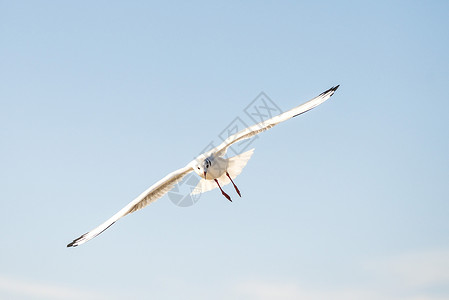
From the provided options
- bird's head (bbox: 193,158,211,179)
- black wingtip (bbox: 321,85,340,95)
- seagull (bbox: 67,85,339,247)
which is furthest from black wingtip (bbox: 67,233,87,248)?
black wingtip (bbox: 321,85,340,95)

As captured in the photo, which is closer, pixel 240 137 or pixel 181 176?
pixel 240 137

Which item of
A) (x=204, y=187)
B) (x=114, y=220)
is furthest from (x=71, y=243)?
(x=204, y=187)

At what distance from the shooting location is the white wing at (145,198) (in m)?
12.0

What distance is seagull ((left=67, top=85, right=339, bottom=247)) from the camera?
11.4 m

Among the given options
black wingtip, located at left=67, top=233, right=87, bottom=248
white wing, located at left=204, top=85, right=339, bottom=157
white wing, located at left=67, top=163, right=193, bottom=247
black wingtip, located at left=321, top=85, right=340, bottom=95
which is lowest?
black wingtip, located at left=67, top=233, right=87, bottom=248

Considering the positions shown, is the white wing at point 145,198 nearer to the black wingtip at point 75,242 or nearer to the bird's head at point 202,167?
the black wingtip at point 75,242

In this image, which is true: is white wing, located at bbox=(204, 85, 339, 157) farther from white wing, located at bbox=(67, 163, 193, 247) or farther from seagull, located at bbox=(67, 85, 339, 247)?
white wing, located at bbox=(67, 163, 193, 247)

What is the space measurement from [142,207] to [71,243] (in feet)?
5.73

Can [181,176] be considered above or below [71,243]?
above

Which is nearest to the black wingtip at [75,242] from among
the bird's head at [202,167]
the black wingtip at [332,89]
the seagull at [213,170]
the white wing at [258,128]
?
the seagull at [213,170]

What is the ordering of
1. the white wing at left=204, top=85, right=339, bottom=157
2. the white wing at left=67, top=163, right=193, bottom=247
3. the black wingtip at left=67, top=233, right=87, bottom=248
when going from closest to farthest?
the white wing at left=204, top=85, right=339, bottom=157
the white wing at left=67, top=163, right=193, bottom=247
the black wingtip at left=67, top=233, right=87, bottom=248

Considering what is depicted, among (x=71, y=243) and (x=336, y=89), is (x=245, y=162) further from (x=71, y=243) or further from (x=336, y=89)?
(x=71, y=243)

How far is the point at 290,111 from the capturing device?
37.7 feet

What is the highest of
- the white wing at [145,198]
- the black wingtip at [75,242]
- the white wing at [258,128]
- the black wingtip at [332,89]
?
the black wingtip at [332,89]
